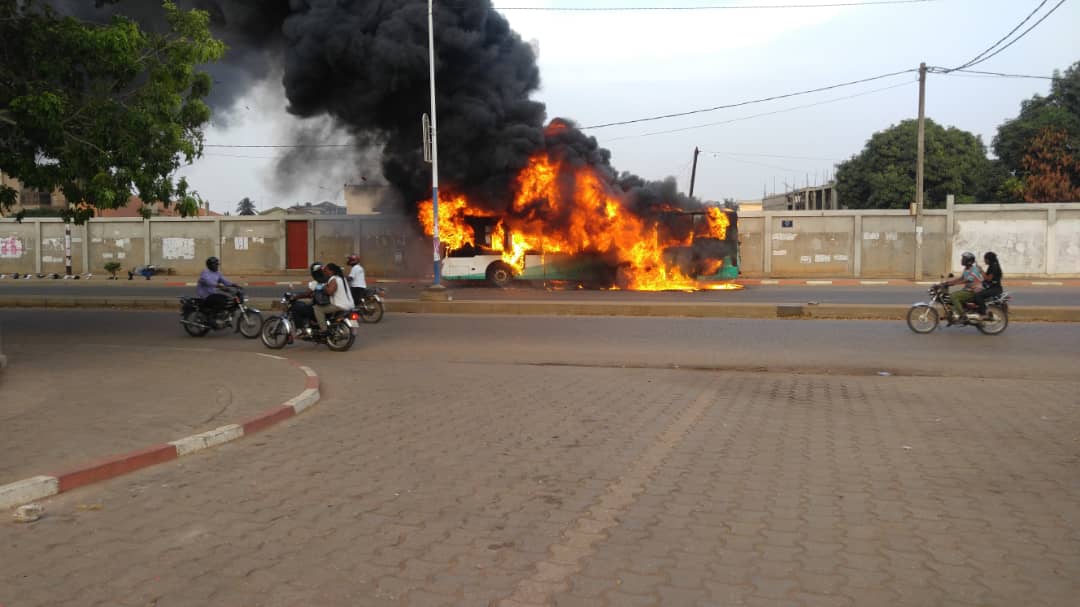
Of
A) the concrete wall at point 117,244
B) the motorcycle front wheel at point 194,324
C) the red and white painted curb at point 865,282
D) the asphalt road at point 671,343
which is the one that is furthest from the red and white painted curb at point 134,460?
the concrete wall at point 117,244

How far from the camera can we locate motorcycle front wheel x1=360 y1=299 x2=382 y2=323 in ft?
53.2

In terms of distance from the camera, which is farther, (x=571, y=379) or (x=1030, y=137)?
(x=1030, y=137)

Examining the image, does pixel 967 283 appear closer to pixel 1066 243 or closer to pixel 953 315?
pixel 953 315

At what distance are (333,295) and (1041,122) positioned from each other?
4276 cm

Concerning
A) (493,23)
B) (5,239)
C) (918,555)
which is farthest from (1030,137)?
(5,239)

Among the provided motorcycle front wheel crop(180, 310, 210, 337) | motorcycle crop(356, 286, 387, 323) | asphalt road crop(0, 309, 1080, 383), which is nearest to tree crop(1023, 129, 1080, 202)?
asphalt road crop(0, 309, 1080, 383)

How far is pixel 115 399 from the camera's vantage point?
7.50 meters

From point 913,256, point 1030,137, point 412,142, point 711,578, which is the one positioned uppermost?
point 1030,137

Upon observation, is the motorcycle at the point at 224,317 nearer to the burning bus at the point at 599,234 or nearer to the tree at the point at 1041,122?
the burning bus at the point at 599,234

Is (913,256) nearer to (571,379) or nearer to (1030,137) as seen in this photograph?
(1030,137)

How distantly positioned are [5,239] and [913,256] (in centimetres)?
4058

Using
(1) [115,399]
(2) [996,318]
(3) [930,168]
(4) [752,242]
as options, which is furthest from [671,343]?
(3) [930,168]

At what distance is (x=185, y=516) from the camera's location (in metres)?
4.48

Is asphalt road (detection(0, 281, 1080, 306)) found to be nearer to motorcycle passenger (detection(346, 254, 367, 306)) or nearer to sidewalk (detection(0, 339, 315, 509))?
motorcycle passenger (detection(346, 254, 367, 306))
